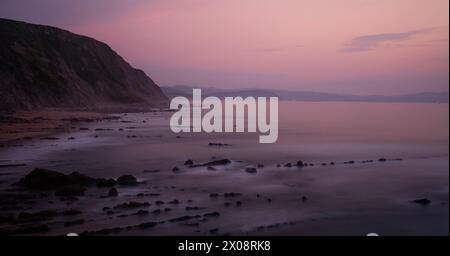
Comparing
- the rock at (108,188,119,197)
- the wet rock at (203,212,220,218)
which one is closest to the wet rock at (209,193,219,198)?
the wet rock at (203,212,220,218)

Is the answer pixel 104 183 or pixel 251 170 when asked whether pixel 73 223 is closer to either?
pixel 104 183

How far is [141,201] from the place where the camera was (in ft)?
54.6

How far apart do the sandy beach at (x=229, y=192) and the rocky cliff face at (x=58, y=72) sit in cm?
4006

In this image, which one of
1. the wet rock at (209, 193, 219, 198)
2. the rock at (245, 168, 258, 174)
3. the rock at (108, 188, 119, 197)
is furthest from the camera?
the rock at (245, 168, 258, 174)

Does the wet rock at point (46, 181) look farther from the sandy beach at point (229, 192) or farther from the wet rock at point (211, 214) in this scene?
the wet rock at point (211, 214)

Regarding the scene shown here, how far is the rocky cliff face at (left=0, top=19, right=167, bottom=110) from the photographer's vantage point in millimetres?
71688

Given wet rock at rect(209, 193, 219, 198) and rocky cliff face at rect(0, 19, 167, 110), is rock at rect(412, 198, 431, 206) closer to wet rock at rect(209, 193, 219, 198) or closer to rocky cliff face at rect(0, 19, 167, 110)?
wet rock at rect(209, 193, 219, 198)

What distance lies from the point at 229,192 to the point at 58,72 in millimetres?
77128

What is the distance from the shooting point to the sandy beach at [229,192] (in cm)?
1345

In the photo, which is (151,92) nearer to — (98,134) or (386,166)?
(98,134)

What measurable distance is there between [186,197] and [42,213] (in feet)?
18.5

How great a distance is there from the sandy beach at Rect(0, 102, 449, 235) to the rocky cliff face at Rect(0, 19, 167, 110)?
40.1 meters

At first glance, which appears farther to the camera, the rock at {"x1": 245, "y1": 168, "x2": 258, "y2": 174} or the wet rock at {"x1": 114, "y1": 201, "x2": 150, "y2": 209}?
the rock at {"x1": 245, "y1": 168, "x2": 258, "y2": 174}
